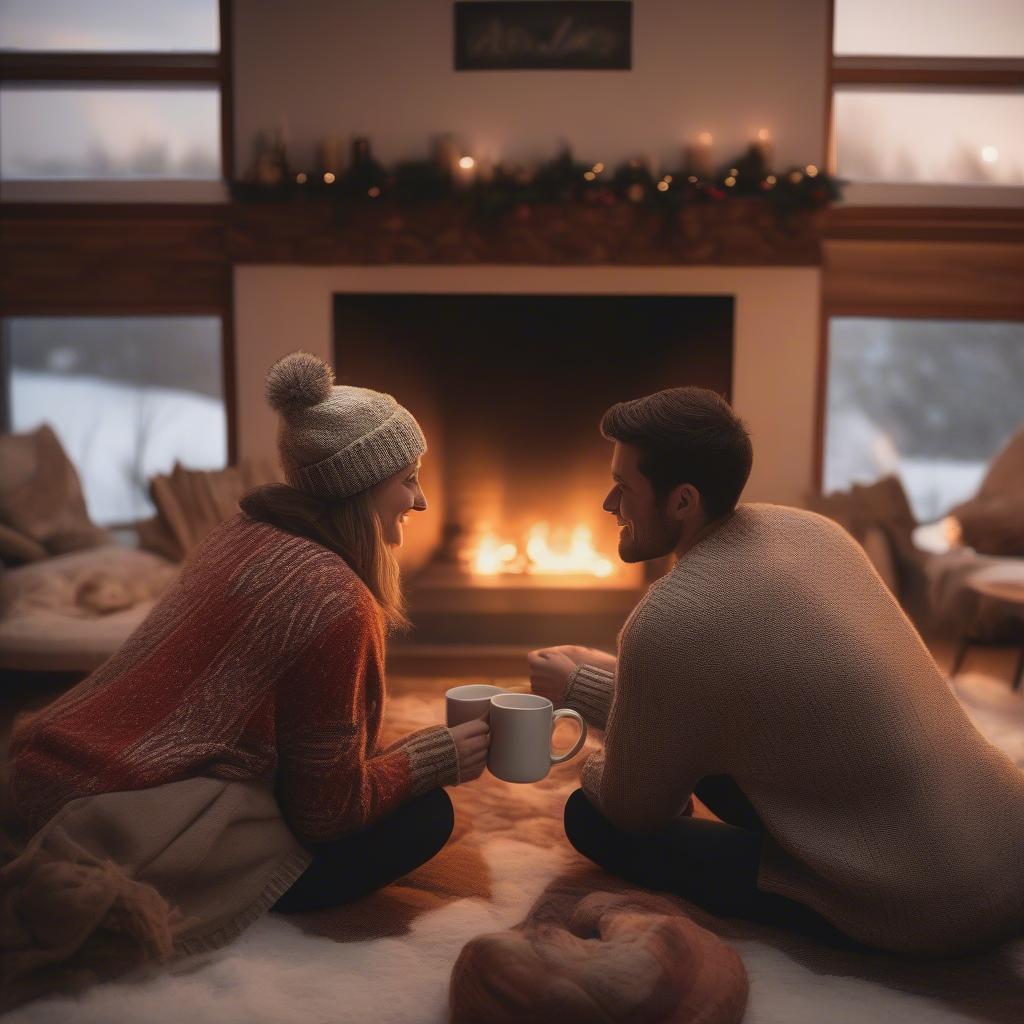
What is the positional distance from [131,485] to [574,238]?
2073 millimetres

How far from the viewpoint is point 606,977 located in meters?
1.19

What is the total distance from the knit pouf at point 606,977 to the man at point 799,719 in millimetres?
177

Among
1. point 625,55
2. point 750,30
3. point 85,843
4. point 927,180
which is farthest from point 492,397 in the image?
point 85,843

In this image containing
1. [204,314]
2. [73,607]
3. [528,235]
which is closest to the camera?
[73,607]

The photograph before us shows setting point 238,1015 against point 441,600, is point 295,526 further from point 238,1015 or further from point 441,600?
point 441,600

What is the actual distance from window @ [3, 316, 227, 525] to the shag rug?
9.09ft

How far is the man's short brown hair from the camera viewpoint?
4.53ft

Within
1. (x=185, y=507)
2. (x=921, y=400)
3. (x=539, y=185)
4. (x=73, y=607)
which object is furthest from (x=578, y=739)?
(x=921, y=400)

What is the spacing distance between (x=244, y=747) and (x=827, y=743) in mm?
806

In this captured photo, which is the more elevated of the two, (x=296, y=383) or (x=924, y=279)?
(x=924, y=279)

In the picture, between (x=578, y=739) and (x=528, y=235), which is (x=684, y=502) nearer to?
(x=578, y=739)

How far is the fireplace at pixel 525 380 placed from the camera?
150 inches

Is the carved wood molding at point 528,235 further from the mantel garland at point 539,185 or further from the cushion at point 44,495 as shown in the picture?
the cushion at point 44,495

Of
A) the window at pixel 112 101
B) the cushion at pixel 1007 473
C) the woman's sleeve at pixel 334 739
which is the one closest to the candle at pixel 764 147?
the cushion at pixel 1007 473
